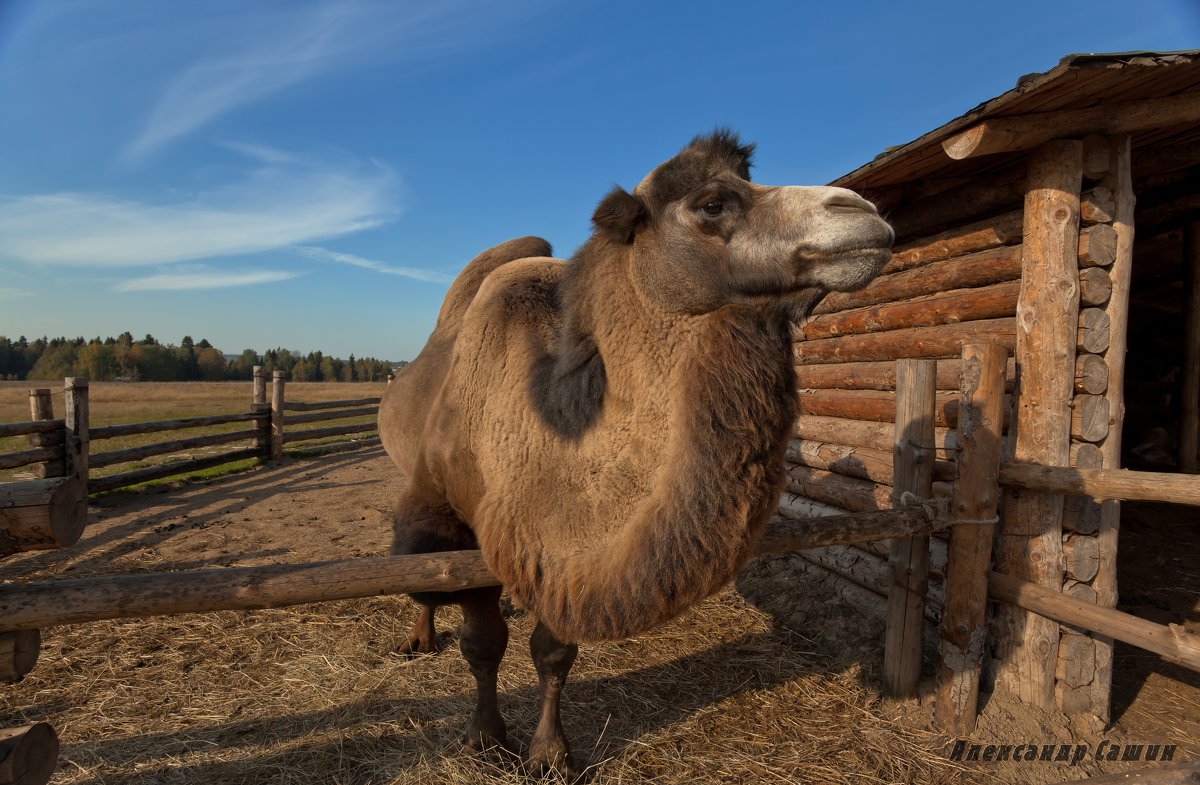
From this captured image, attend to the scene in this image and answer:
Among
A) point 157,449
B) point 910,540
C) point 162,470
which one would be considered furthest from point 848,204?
point 162,470

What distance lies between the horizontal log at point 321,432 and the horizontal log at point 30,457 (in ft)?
20.1

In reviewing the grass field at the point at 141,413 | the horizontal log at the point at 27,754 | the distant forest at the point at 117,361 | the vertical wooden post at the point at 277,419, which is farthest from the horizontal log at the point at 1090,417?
the distant forest at the point at 117,361

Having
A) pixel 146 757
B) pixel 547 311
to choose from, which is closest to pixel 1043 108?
pixel 547 311

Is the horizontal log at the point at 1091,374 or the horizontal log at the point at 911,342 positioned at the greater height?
the horizontal log at the point at 911,342

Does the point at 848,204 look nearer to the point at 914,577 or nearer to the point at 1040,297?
the point at 1040,297

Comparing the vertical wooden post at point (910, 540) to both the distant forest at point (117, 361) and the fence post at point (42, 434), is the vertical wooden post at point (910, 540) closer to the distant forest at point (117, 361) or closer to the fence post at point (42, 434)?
the fence post at point (42, 434)

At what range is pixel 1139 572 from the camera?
6148mm

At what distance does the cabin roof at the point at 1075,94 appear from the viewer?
323cm

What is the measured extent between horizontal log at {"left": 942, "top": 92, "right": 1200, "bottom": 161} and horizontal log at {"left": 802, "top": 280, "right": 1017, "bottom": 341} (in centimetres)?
93

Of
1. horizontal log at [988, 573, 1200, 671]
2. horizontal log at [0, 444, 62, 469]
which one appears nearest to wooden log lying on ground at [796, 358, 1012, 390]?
horizontal log at [988, 573, 1200, 671]

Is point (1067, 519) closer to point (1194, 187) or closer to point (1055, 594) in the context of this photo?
point (1055, 594)

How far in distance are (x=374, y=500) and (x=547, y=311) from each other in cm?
855

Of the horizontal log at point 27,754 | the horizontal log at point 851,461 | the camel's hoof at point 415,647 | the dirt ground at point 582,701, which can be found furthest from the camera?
the camel's hoof at point 415,647

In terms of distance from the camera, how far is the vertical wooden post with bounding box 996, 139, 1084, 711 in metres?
3.85
